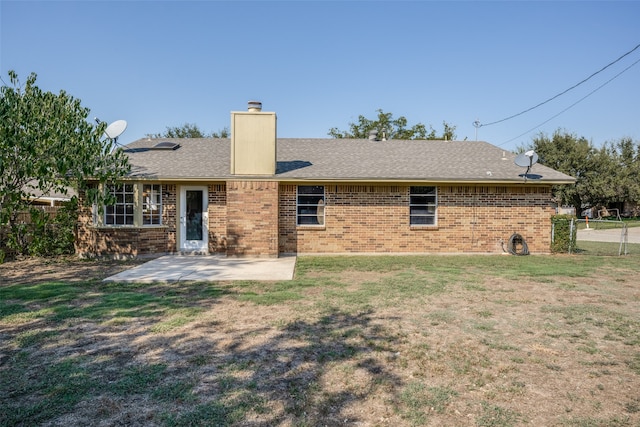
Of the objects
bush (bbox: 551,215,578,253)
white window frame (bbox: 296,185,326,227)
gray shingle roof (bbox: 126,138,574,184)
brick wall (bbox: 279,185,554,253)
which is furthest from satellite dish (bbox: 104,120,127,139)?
bush (bbox: 551,215,578,253)

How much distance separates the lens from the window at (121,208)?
13148 mm

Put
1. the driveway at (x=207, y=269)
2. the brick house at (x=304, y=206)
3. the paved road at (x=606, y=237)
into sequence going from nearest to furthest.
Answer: the driveway at (x=207, y=269), the brick house at (x=304, y=206), the paved road at (x=606, y=237)

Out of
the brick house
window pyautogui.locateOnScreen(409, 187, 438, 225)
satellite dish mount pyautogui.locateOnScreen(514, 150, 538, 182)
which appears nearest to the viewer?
the brick house

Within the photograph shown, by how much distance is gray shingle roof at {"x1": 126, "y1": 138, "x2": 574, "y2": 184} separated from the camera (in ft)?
43.5

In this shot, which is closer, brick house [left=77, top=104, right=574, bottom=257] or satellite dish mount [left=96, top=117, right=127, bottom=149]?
brick house [left=77, top=104, right=574, bottom=257]

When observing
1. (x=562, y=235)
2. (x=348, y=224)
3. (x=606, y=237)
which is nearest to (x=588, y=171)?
(x=606, y=237)

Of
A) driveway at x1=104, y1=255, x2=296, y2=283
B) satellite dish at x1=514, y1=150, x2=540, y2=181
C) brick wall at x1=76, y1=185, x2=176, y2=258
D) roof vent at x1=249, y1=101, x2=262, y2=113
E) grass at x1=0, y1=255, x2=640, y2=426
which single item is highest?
roof vent at x1=249, y1=101, x2=262, y2=113

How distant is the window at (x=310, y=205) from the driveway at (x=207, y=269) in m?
1.72

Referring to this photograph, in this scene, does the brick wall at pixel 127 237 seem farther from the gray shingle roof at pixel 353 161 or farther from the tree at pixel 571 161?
the tree at pixel 571 161

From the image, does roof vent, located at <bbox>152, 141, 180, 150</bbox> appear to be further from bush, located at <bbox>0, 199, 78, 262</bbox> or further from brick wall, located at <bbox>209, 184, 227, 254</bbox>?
bush, located at <bbox>0, 199, 78, 262</bbox>

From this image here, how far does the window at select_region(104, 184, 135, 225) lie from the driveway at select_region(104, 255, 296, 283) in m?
1.99

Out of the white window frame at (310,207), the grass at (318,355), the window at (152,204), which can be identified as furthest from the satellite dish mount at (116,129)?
the grass at (318,355)

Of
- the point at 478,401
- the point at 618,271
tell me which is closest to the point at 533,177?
the point at 618,271

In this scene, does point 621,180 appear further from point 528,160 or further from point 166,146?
point 166,146
